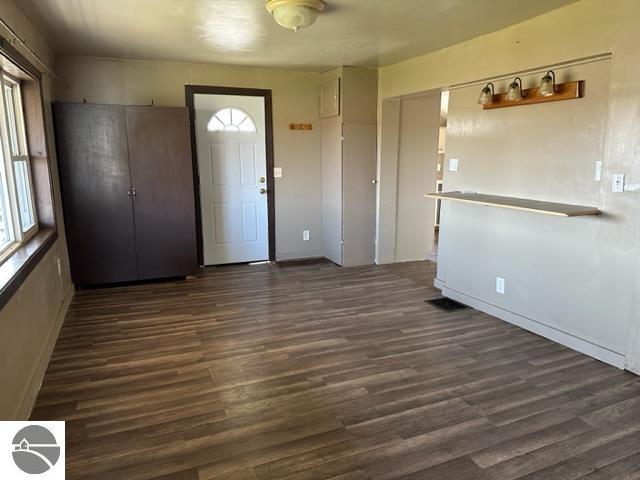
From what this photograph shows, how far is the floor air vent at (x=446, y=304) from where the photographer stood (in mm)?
4090

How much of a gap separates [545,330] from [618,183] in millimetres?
1210

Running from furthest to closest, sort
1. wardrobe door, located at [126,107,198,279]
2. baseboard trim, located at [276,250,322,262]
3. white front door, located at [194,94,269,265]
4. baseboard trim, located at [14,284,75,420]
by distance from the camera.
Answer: baseboard trim, located at [276,250,322,262]
white front door, located at [194,94,269,265]
wardrobe door, located at [126,107,198,279]
baseboard trim, located at [14,284,75,420]

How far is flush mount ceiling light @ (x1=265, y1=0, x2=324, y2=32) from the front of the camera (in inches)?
111

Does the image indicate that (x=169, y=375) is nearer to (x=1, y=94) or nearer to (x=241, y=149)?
(x=1, y=94)

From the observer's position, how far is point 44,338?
3035 mm

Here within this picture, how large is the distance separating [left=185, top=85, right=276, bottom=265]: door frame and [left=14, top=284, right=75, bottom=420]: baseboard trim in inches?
72.4

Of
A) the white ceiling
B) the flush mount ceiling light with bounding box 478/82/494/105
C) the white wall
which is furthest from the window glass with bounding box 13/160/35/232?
the flush mount ceiling light with bounding box 478/82/494/105

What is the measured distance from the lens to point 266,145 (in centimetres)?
554

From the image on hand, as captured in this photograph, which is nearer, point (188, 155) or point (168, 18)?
point (168, 18)

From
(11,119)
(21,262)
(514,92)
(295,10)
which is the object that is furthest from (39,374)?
(514,92)

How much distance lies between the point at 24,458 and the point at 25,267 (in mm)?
1151

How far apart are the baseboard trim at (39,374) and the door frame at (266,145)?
184 centimetres

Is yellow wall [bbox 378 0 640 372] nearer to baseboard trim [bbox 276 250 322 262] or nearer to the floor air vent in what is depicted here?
the floor air vent

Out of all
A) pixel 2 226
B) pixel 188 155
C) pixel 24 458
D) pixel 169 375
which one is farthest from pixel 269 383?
pixel 188 155
